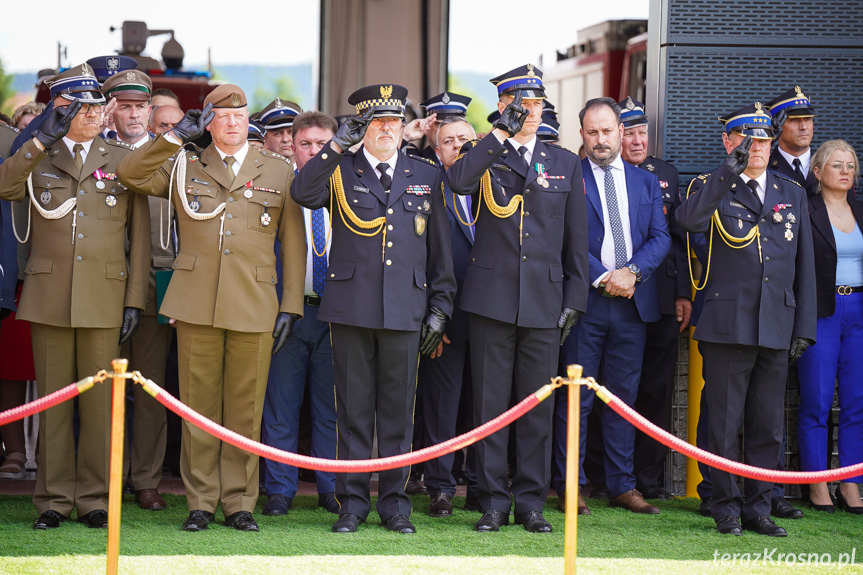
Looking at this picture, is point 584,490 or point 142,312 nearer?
point 142,312

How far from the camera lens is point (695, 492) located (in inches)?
234

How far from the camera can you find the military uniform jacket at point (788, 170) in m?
5.86

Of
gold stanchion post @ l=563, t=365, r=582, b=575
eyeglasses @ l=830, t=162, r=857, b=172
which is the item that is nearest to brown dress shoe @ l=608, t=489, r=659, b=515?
gold stanchion post @ l=563, t=365, r=582, b=575

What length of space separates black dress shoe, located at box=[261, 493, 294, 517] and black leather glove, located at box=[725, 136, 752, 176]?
9.00ft

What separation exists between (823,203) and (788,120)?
0.55 metres

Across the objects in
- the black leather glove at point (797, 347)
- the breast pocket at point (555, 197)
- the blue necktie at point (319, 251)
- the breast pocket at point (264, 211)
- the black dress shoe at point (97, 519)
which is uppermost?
the breast pocket at point (555, 197)

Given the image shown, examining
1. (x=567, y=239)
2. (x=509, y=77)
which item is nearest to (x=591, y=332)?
(x=567, y=239)

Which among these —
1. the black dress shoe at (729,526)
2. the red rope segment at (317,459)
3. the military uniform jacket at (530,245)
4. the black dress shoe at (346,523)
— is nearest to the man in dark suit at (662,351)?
the black dress shoe at (729,526)

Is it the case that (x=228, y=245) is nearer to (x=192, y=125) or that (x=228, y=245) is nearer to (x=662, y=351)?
(x=192, y=125)

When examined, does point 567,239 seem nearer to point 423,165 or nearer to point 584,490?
point 423,165

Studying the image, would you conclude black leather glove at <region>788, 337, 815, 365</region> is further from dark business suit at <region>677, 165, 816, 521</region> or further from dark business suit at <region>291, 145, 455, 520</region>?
dark business suit at <region>291, 145, 455, 520</region>

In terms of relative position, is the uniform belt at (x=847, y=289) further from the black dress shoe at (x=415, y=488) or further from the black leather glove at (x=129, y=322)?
the black leather glove at (x=129, y=322)

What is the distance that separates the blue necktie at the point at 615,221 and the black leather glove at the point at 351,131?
1.55m

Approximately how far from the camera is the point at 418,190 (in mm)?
4914
